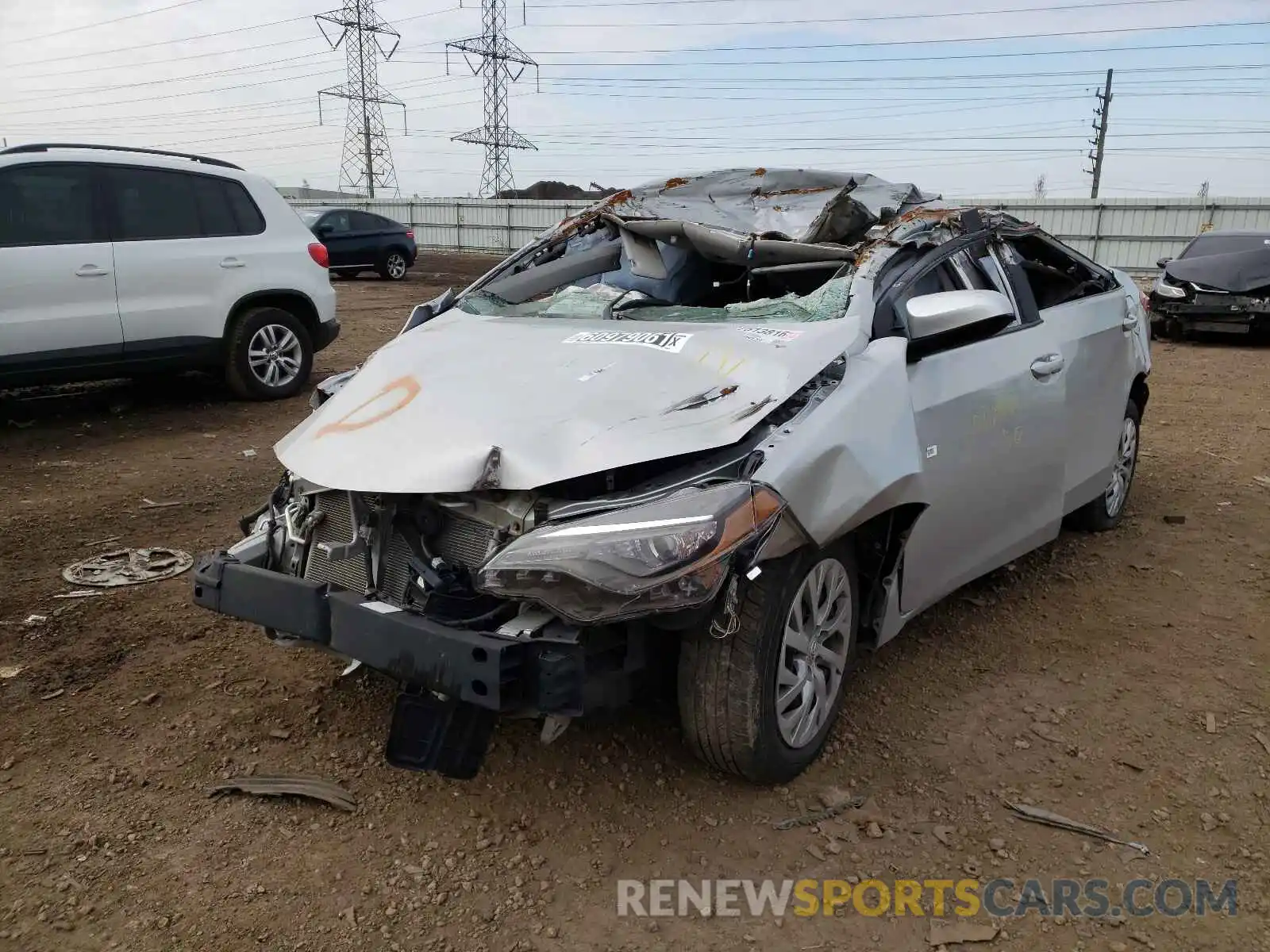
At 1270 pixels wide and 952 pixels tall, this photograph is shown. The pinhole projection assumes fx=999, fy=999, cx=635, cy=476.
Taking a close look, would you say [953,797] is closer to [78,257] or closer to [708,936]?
[708,936]

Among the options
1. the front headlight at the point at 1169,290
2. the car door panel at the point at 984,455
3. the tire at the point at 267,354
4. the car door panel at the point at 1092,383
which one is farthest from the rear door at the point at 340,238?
the car door panel at the point at 984,455

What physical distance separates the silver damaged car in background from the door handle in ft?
0.09

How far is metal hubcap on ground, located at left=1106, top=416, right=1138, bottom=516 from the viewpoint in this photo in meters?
5.20

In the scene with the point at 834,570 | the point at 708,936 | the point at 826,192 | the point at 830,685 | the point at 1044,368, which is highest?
the point at 826,192

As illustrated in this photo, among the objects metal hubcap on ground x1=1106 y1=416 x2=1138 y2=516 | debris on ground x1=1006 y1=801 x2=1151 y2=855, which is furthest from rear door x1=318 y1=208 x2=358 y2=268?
debris on ground x1=1006 y1=801 x2=1151 y2=855

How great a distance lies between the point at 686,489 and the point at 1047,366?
6.94 feet

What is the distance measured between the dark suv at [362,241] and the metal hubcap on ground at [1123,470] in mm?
16997

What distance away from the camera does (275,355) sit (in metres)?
8.22

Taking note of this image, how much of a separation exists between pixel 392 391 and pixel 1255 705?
319 centimetres

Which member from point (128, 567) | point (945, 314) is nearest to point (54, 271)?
point (128, 567)

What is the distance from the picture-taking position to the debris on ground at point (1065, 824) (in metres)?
2.79

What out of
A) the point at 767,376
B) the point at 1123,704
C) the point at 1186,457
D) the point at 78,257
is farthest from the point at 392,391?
the point at 1186,457

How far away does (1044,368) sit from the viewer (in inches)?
156

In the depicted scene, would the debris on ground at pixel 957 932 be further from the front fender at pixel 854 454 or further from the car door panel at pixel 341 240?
the car door panel at pixel 341 240
